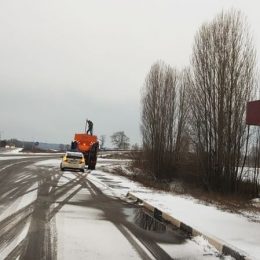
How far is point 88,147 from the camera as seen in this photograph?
1795 inches

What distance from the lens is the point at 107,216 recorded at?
13.5 meters

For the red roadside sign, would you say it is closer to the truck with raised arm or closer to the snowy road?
the snowy road

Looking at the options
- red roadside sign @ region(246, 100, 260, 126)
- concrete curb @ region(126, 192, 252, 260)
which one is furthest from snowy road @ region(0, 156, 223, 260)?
red roadside sign @ region(246, 100, 260, 126)

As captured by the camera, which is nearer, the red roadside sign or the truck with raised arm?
the red roadside sign

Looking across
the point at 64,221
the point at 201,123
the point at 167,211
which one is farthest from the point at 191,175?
the point at 64,221

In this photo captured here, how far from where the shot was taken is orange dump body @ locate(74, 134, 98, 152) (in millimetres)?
45625

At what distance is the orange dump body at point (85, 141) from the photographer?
4562 cm

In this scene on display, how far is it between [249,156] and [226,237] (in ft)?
73.1

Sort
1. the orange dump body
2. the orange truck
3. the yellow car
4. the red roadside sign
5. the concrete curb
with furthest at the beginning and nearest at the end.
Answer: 1. the orange dump body
2. the orange truck
3. the yellow car
4. the red roadside sign
5. the concrete curb

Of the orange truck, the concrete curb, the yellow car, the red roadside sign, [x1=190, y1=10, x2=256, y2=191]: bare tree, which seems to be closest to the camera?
the concrete curb

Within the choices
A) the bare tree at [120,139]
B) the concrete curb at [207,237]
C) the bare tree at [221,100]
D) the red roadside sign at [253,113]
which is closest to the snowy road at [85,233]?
the concrete curb at [207,237]

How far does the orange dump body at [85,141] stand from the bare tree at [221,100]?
15512 mm

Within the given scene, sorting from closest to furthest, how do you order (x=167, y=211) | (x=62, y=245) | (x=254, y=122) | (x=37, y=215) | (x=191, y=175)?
1. (x=62, y=245)
2. (x=254, y=122)
3. (x=37, y=215)
4. (x=167, y=211)
5. (x=191, y=175)

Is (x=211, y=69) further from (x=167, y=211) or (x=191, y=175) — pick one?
(x=167, y=211)
